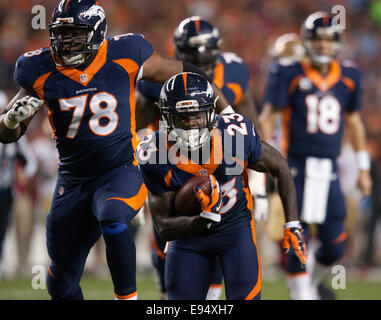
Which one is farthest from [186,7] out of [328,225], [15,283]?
[328,225]

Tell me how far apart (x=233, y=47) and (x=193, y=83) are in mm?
7163

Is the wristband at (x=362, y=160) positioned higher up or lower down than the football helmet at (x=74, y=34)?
lower down

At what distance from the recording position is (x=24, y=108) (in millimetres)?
3760

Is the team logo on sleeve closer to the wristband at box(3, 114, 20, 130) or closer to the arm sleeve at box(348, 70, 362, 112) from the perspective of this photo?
the arm sleeve at box(348, 70, 362, 112)

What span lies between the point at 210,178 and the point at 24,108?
1014 mm

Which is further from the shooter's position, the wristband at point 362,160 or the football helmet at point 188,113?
the wristband at point 362,160

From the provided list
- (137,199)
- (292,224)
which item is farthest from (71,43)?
(292,224)

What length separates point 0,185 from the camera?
6488 mm

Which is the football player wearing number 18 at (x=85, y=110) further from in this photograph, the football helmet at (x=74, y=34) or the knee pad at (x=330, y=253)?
the knee pad at (x=330, y=253)

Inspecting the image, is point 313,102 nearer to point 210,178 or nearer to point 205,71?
point 205,71

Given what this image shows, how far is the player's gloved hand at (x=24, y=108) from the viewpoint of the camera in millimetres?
3754

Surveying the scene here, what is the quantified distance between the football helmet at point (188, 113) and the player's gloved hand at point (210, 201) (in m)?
0.27

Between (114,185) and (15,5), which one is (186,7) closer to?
(15,5)

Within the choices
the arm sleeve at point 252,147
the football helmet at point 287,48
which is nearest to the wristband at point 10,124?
the arm sleeve at point 252,147
